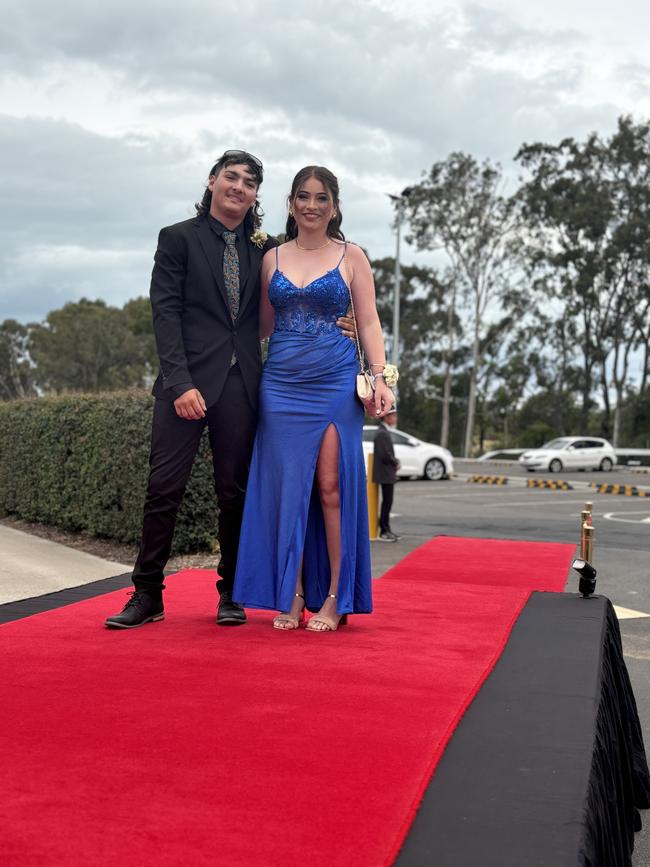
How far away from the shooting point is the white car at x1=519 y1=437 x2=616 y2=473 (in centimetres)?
3186

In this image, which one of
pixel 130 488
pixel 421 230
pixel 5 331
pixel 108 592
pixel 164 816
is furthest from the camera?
pixel 5 331

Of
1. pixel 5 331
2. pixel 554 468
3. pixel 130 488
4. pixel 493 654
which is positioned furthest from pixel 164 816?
pixel 5 331

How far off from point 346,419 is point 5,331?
6190cm

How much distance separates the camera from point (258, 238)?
3.91m

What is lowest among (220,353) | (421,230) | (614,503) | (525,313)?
(614,503)

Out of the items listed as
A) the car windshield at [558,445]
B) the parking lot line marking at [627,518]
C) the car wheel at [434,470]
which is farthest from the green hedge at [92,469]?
the car windshield at [558,445]

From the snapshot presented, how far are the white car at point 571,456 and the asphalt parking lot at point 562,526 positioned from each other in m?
7.34

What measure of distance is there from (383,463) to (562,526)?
3224 mm

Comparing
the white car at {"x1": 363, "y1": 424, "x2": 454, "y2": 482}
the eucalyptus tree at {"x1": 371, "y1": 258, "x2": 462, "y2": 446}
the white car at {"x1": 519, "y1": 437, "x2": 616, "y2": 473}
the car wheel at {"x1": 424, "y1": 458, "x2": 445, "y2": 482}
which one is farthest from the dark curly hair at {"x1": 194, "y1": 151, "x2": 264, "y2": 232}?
the eucalyptus tree at {"x1": 371, "y1": 258, "x2": 462, "y2": 446}

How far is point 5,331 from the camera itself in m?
62.1

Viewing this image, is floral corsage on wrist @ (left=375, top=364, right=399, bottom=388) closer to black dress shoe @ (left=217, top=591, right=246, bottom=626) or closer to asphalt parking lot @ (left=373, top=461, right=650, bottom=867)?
black dress shoe @ (left=217, top=591, right=246, bottom=626)

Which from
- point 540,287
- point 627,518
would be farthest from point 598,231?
point 627,518

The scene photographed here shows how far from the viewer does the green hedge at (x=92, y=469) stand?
8484 mm

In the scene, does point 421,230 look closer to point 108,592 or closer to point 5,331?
point 5,331
